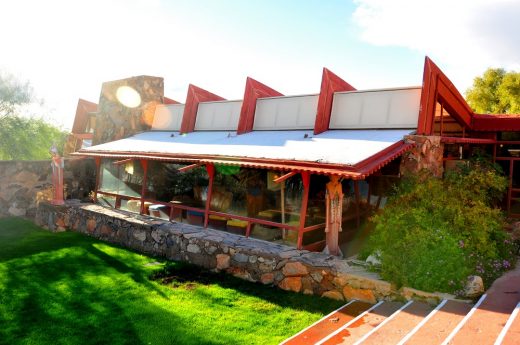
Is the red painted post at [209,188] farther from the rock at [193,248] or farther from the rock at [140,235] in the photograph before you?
the rock at [140,235]

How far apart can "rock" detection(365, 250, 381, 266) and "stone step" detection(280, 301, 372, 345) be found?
107cm

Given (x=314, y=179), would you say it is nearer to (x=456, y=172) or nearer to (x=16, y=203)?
(x=456, y=172)

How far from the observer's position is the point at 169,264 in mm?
10961

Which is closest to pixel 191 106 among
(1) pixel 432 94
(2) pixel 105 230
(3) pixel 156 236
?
(2) pixel 105 230

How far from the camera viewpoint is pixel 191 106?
1806 cm

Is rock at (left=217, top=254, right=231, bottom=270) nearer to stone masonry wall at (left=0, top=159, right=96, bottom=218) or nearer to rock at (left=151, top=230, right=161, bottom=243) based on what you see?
rock at (left=151, top=230, right=161, bottom=243)

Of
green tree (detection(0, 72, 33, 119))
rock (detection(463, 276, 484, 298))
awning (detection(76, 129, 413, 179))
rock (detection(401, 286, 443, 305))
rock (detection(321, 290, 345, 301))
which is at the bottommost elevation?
rock (detection(321, 290, 345, 301))

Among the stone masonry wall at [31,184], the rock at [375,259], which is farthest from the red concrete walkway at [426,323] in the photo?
the stone masonry wall at [31,184]

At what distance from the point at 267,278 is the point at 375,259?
8.53 feet

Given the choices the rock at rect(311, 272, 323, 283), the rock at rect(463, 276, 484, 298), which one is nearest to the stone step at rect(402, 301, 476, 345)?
the rock at rect(463, 276, 484, 298)

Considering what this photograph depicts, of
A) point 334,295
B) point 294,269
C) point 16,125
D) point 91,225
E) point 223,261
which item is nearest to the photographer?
point 334,295

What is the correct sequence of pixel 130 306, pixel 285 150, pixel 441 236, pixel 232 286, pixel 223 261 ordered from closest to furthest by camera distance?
1. pixel 130 306
2. pixel 441 236
3. pixel 232 286
4. pixel 223 261
5. pixel 285 150

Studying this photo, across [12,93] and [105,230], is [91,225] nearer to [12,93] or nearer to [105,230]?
[105,230]

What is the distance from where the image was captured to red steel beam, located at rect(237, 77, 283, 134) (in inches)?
613
